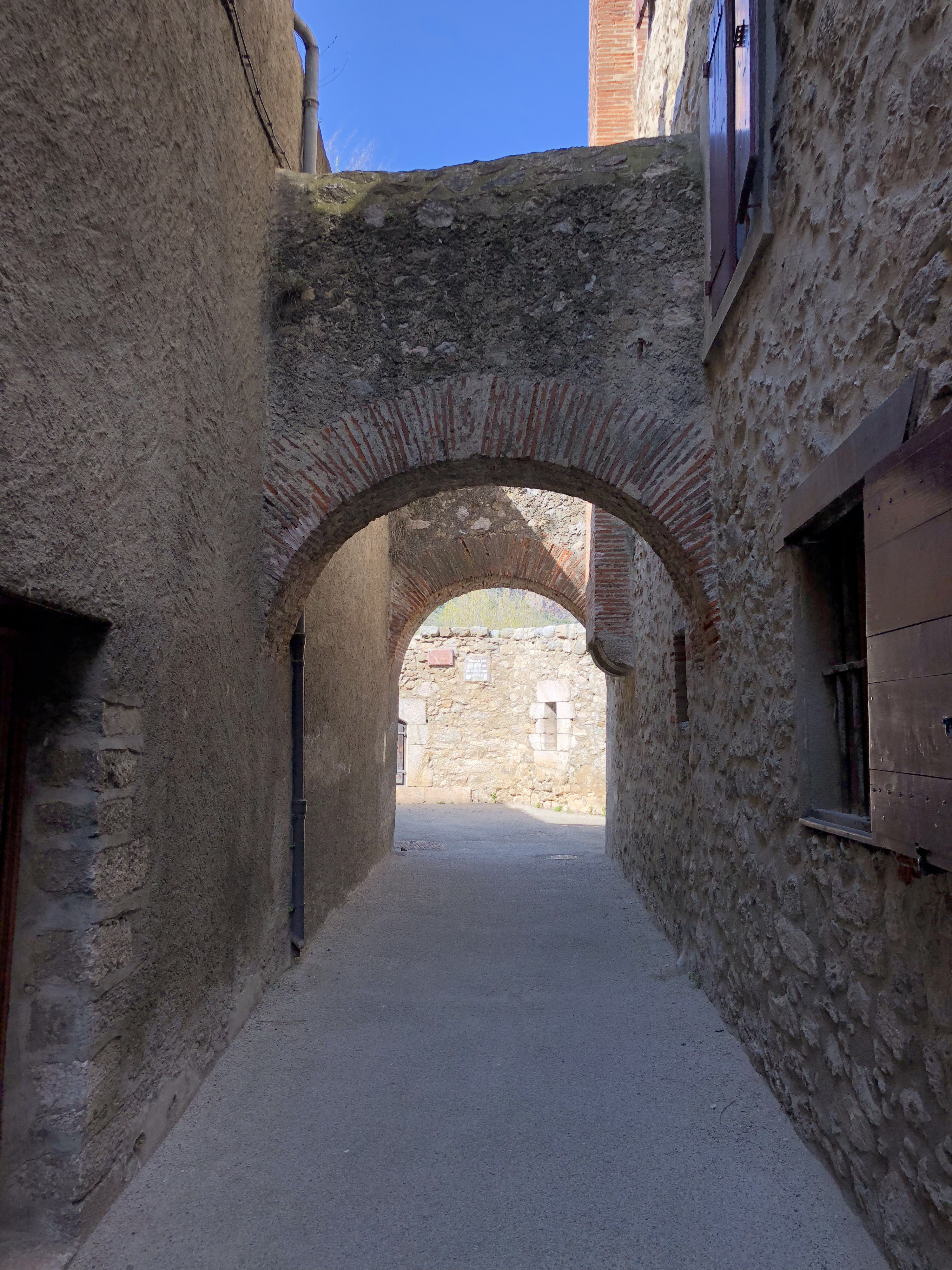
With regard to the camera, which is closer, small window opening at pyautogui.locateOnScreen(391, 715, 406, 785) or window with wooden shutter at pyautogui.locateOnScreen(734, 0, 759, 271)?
window with wooden shutter at pyautogui.locateOnScreen(734, 0, 759, 271)

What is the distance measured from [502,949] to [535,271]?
3.71 metres

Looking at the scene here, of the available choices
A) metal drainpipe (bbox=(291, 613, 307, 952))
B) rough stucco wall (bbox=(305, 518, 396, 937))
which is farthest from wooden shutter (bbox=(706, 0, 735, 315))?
rough stucco wall (bbox=(305, 518, 396, 937))

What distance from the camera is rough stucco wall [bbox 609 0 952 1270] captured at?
187 cm

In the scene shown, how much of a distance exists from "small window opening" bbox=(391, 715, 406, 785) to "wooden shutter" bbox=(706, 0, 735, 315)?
12763 mm

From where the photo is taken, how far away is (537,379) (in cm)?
417

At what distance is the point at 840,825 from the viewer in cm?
252

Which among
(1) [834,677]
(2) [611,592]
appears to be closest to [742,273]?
(1) [834,677]

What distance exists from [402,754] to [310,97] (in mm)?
12672

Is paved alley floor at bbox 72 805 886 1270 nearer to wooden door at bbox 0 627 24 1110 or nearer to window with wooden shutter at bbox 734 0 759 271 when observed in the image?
wooden door at bbox 0 627 24 1110

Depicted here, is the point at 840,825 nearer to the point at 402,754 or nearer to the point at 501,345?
the point at 501,345

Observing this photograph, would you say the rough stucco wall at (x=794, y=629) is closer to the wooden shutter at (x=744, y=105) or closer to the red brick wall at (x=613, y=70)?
the wooden shutter at (x=744, y=105)

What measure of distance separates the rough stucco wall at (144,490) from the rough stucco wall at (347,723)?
1204 mm

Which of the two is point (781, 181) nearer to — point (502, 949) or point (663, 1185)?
point (663, 1185)

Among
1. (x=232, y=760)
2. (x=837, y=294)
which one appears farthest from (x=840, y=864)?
(x=232, y=760)
